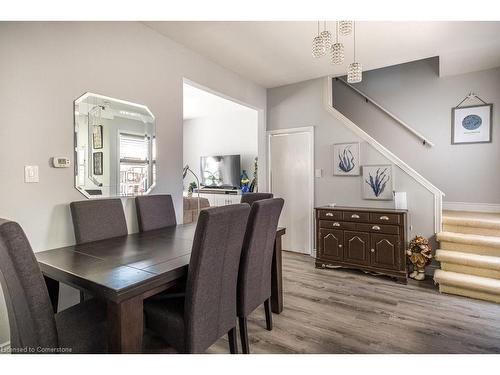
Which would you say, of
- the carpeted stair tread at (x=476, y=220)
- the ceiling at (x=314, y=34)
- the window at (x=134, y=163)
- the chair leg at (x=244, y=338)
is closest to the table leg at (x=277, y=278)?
the chair leg at (x=244, y=338)

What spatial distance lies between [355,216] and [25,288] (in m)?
3.19

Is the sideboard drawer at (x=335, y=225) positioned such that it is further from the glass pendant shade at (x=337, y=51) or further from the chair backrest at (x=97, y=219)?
the chair backrest at (x=97, y=219)

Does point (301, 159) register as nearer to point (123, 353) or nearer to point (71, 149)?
point (71, 149)

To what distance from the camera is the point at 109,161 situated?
246 cm

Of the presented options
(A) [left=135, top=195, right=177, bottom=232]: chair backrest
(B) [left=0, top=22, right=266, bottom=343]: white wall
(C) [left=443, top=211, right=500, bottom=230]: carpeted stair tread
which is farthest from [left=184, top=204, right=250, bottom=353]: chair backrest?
(C) [left=443, top=211, right=500, bottom=230]: carpeted stair tread

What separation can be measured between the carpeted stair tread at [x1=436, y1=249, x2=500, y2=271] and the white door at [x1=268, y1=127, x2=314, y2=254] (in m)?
1.66

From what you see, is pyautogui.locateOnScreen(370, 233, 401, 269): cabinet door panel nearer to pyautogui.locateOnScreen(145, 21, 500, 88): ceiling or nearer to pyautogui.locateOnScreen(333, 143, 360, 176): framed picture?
pyautogui.locateOnScreen(333, 143, 360, 176): framed picture

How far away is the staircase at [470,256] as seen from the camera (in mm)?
2752

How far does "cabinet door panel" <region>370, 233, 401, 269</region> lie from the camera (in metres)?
3.21

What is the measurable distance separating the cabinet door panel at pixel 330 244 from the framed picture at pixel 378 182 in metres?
0.69

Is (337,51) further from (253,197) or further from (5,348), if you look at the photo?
(5,348)

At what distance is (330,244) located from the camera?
3621 millimetres

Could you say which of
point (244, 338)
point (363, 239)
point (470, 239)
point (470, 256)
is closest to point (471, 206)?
point (470, 239)
